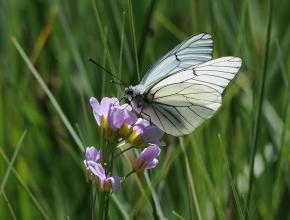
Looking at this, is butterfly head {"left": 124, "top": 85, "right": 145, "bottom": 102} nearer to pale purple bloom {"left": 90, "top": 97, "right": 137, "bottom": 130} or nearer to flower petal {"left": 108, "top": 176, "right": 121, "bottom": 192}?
pale purple bloom {"left": 90, "top": 97, "right": 137, "bottom": 130}

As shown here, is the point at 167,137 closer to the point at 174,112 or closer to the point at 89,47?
the point at 89,47

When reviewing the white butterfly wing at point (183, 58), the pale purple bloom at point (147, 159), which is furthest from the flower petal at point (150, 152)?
the white butterfly wing at point (183, 58)

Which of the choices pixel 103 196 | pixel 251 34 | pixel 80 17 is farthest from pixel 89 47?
pixel 103 196

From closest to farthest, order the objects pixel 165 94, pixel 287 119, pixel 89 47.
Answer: pixel 165 94
pixel 287 119
pixel 89 47

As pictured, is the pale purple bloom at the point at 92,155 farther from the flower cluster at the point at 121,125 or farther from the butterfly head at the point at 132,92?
the butterfly head at the point at 132,92

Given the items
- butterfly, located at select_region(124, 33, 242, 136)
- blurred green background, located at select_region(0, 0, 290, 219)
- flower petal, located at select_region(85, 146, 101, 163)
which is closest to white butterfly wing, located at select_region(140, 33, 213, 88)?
butterfly, located at select_region(124, 33, 242, 136)
